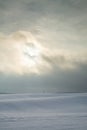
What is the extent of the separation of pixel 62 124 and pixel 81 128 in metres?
0.98

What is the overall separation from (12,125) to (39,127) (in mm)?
798

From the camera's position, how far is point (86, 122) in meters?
10.1

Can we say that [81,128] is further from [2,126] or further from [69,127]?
[2,126]

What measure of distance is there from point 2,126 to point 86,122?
2.50m

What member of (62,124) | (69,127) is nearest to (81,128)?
(69,127)

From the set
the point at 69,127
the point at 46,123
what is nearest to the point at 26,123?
the point at 46,123

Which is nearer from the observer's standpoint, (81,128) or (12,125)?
(81,128)

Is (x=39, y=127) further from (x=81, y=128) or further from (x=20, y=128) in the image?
(x=81, y=128)

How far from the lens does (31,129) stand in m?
8.89

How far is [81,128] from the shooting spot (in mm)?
8938

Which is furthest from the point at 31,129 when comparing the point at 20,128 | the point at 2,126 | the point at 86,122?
the point at 86,122

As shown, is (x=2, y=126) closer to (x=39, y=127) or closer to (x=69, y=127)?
(x=39, y=127)

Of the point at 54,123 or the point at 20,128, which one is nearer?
the point at 20,128

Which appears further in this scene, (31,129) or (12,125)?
(12,125)
